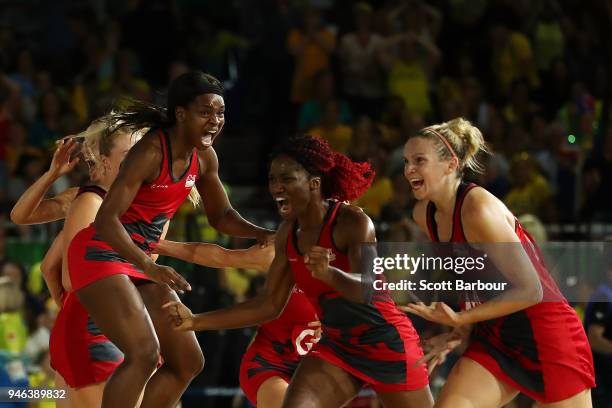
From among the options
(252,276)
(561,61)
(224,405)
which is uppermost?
(561,61)

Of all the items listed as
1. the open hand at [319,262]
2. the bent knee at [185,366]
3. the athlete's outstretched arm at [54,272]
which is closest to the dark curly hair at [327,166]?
the open hand at [319,262]


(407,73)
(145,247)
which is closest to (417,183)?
(145,247)

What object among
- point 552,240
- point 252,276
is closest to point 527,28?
point 552,240

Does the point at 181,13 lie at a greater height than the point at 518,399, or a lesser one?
greater

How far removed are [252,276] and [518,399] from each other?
2051mm

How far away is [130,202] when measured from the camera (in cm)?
554

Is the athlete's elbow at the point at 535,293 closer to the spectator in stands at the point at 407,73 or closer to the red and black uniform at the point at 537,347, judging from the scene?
the red and black uniform at the point at 537,347

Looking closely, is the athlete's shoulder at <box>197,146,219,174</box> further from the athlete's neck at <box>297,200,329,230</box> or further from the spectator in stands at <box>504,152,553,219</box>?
the spectator in stands at <box>504,152,553,219</box>

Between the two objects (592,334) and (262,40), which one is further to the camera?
(262,40)

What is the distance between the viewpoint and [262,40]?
1226cm

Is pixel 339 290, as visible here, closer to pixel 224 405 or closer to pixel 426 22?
pixel 224 405

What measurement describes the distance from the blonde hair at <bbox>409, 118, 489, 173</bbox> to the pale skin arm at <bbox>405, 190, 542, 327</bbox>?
30 cm

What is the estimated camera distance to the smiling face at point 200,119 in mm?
5711

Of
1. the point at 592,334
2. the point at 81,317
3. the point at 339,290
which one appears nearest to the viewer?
the point at 339,290
